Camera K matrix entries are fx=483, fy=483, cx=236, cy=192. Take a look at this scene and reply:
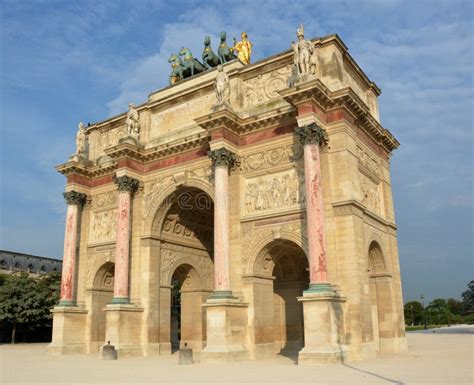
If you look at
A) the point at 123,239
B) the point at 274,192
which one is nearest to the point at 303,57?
the point at 274,192

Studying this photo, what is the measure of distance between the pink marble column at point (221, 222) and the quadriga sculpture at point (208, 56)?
8.01m

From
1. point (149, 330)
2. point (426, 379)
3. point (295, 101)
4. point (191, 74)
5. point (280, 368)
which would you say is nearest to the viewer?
point (426, 379)

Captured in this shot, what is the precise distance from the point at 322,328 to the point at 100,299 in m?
15.4

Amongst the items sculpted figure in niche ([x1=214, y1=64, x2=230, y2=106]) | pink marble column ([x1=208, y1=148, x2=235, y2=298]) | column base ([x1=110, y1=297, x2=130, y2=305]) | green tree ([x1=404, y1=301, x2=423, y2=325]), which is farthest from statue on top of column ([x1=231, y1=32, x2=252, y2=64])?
green tree ([x1=404, y1=301, x2=423, y2=325])

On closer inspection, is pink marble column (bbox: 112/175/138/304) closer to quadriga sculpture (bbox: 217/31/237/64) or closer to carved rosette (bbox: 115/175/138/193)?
carved rosette (bbox: 115/175/138/193)

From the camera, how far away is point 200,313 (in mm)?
28266

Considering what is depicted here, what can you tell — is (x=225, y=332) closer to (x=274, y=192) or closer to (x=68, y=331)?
(x=274, y=192)

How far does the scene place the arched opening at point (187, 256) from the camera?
25703 millimetres

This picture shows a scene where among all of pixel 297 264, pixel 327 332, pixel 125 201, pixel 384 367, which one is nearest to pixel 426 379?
pixel 384 367

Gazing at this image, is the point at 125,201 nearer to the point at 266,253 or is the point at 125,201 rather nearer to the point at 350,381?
the point at 266,253

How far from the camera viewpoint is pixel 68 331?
25.8m

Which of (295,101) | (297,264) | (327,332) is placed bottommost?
(327,332)

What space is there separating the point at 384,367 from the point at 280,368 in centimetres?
331

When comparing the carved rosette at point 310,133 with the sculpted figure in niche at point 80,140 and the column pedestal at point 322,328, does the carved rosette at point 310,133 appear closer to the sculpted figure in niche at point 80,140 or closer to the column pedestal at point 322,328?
the column pedestal at point 322,328
